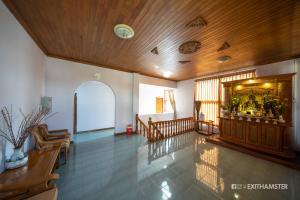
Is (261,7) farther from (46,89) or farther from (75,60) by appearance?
(46,89)

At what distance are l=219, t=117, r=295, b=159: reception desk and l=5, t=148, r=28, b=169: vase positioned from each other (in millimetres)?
5685

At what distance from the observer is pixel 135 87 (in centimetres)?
578

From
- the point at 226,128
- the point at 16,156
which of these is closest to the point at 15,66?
the point at 16,156

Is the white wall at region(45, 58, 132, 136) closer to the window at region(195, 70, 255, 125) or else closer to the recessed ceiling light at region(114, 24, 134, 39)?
the recessed ceiling light at region(114, 24, 134, 39)

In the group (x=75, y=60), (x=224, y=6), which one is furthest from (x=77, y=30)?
(x=224, y=6)

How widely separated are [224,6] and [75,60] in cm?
475

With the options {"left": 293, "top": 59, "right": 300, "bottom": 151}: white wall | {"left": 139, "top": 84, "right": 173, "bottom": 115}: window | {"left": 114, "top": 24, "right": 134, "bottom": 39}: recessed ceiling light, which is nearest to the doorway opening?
{"left": 139, "top": 84, "right": 173, "bottom": 115}: window

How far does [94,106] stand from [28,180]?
503 cm

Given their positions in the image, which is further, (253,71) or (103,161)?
(253,71)

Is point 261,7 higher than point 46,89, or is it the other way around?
point 261,7

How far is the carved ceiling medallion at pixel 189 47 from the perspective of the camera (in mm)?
2913

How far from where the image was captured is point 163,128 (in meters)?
5.09

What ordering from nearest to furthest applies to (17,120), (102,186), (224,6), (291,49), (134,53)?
(224,6), (102,186), (17,120), (291,49), (134,53)

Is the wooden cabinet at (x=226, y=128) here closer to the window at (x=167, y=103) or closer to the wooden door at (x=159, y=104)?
the window at (x=167, y=103)
